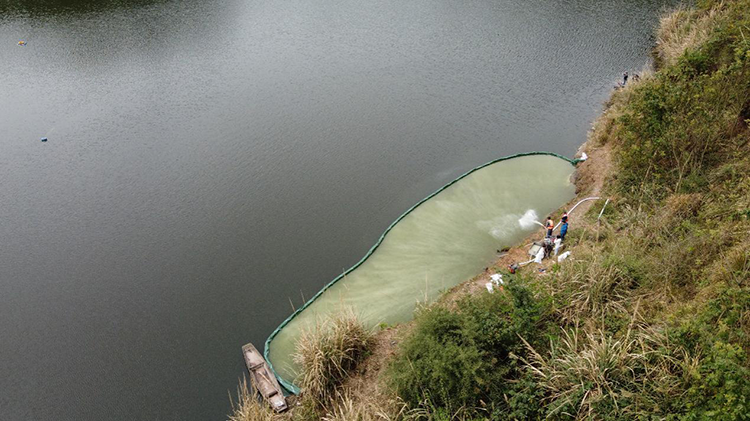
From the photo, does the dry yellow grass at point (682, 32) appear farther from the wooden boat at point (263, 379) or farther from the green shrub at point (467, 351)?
the wooden boat at point (263, 379)

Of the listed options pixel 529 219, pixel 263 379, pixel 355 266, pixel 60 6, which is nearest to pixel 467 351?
pixel 263 379

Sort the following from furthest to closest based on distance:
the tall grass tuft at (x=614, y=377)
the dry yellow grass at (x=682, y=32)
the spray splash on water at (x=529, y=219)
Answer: the dry yellow grass at (x=682, y=32) < the spray splash on water at (x=529, y=219) < the tall grass tuft at (x=614, y=377)

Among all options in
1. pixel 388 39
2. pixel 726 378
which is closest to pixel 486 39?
pixel 388 39

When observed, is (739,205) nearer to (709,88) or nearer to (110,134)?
(709,88)

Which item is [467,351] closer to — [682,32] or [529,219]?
[529,219]

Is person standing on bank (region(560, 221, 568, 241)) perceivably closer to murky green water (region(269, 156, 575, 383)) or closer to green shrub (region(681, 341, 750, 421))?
murky green water (region(269, 156, 575, 383))

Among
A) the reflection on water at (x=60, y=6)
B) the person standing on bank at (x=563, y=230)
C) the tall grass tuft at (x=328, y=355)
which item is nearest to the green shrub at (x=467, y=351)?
the tall grass tuft at (x=328, y=355)
